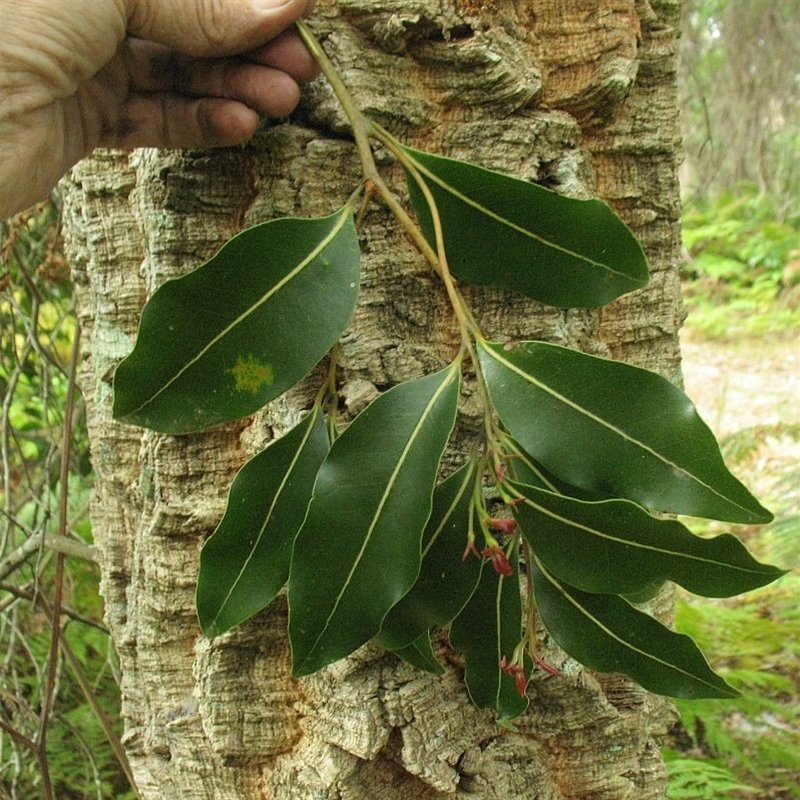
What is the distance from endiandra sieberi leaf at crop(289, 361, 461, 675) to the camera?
81cm

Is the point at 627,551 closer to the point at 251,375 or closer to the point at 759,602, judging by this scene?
the point at 251,375

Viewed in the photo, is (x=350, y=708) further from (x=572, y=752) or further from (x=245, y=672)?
(x=572, y=752)

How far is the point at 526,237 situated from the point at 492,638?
1.56 feet

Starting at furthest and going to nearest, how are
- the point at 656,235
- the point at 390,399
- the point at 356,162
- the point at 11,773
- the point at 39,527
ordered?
the point at 11,773 → the point at 39,527 → the point at 656,235 → the point at 356,162 → the point at 390,399

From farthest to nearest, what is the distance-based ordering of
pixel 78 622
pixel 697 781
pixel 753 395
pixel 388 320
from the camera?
1. pixel 753 395
2. pixel 78 622
3. pixel 697 781
4. pixel 388 320

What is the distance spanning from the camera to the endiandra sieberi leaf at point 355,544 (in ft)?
2.67

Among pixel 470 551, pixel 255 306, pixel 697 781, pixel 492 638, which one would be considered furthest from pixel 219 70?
pixel 697 781

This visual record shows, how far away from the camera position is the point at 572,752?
1.10 metres

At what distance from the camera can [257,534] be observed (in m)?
0.92

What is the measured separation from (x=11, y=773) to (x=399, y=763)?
164 cm

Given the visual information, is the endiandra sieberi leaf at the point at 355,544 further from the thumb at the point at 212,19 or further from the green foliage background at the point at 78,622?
the green foliage background at the point at 78,622

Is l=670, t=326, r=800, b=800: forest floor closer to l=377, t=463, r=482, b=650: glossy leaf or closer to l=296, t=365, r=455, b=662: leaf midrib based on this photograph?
l=377, t=463, r=482, b=650: glossy leaf

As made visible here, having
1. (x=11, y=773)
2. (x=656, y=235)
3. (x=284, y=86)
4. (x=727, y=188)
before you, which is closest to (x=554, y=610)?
(x=656, y=235)

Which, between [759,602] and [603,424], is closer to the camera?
[603,424]
